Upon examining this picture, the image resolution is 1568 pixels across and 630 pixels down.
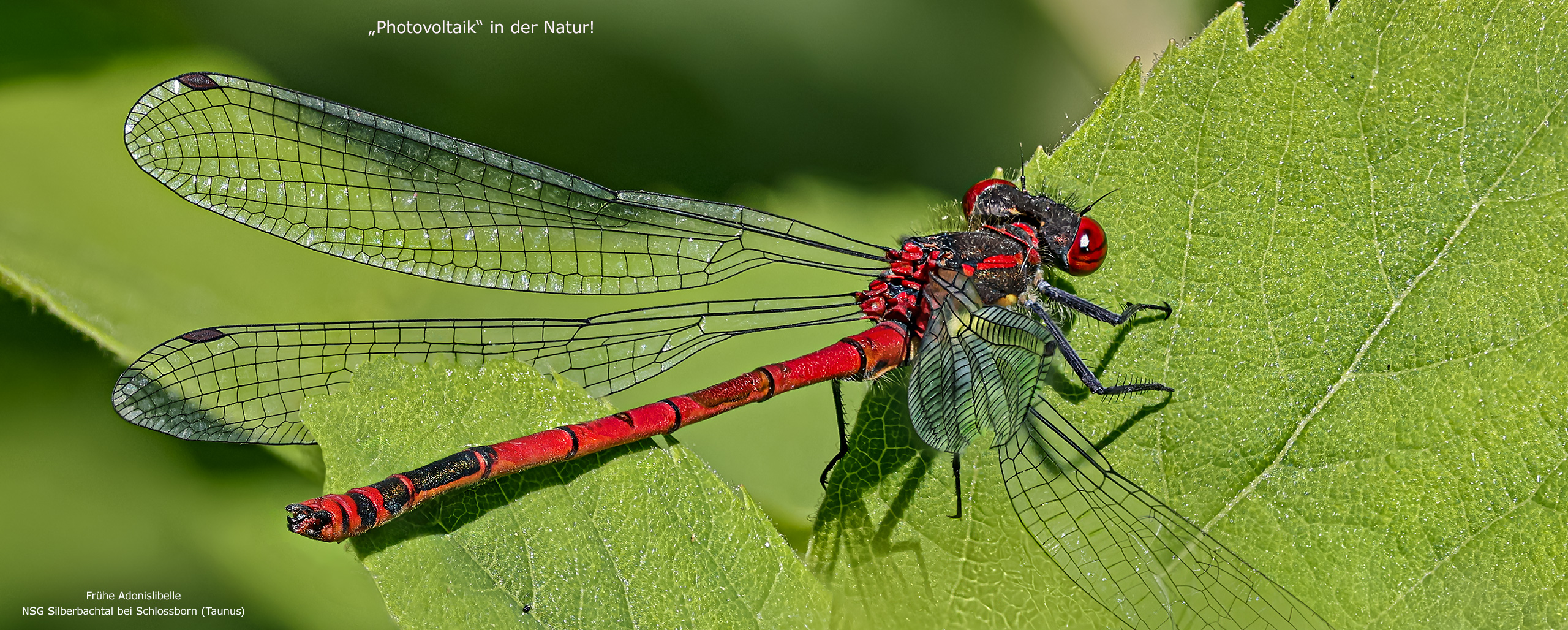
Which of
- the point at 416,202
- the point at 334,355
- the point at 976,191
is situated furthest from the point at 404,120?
the point at 976,191

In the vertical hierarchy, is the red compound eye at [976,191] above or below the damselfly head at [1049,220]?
above

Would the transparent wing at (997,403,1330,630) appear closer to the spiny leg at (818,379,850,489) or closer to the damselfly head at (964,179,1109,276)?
the damselfly head at (964,179,1109,276)

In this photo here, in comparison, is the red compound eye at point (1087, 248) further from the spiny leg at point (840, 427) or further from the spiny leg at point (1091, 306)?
the spiny leg at point (840, 427)

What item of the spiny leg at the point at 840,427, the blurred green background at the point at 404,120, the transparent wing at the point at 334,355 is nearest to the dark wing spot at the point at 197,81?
the blurred green background at the point at 404,120

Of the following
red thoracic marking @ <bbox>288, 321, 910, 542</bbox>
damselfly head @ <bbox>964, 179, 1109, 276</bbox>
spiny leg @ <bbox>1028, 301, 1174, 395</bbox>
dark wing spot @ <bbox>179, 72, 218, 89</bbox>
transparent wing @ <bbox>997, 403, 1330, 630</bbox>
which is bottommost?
transparent wing @ <bbox>997, 403, 1330, 630</bbox>

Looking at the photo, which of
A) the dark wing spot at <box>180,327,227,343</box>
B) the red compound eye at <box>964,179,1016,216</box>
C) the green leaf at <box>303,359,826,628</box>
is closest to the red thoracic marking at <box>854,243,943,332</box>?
the red compound eye at <box>964,179,1016,216</box>

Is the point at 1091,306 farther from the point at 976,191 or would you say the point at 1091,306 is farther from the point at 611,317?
the point at 611,317

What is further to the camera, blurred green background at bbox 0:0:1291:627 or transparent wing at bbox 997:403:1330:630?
blurred green background at bbox 0:0:1291:627
